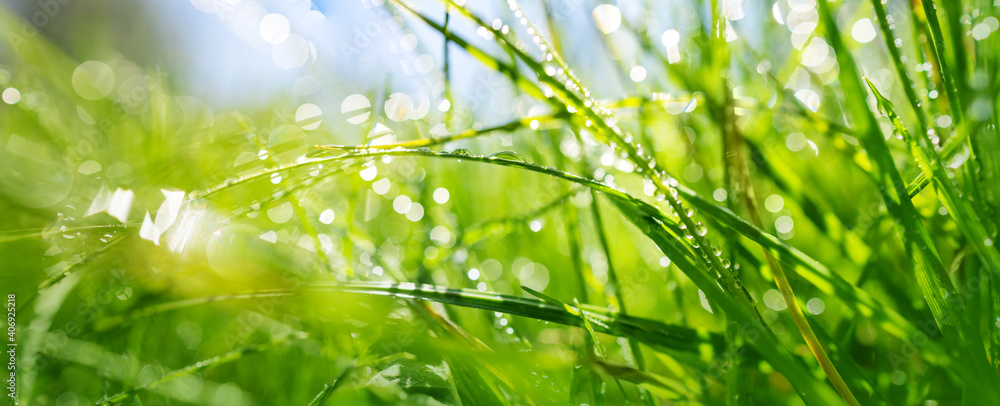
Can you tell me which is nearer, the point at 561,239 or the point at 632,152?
the point at 632,152

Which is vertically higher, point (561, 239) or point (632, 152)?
point (632, 152)

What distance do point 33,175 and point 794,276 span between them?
1.12m

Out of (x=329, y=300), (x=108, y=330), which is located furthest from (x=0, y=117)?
(x=329, y=300)

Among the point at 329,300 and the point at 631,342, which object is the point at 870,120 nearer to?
the point at 631,342

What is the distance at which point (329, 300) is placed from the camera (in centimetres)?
35

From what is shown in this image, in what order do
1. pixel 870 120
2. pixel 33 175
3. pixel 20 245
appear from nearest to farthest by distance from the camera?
pixel 870 120
pixel 20 245
pixel 33 175

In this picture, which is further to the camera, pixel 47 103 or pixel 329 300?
pixel 47 103

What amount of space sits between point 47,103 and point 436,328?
1.25 m

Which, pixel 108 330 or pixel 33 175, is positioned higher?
pixel 33 175

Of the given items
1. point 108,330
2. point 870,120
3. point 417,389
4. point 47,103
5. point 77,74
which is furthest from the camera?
point 77,74

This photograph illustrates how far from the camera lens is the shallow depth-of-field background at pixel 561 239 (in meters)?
0.33

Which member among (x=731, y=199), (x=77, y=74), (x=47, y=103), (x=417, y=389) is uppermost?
(x=77, y=74)

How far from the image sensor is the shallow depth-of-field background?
12.8 inches

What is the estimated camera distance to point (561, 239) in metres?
0.98
